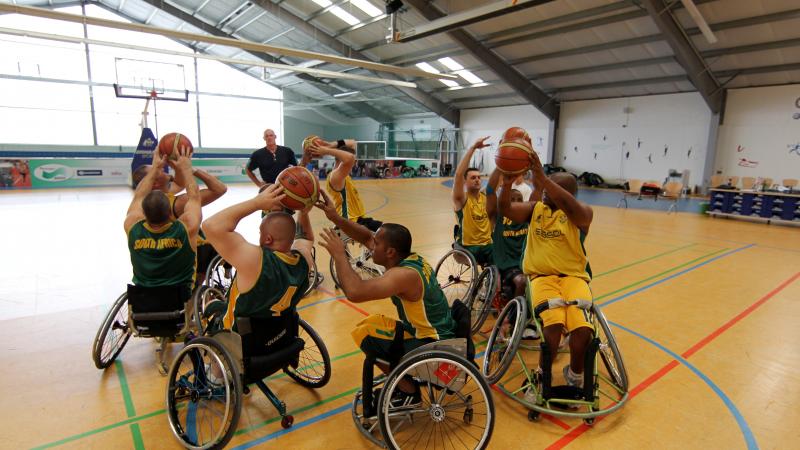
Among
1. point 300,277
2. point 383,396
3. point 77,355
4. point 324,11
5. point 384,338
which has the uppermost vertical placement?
point 324,11

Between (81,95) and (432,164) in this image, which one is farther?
(432,164)

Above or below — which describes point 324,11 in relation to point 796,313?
above

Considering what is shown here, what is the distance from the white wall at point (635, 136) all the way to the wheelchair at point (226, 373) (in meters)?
17.9

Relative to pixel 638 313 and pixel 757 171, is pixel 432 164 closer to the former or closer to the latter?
pixel 757 171

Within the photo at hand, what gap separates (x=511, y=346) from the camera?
2566 mm

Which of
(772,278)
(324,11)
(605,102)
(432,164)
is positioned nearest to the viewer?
(772,278)

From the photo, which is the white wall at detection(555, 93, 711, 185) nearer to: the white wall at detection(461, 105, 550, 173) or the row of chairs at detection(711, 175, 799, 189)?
the white wall at detection(461, 105, 550, 173)

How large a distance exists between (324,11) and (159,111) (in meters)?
9.84

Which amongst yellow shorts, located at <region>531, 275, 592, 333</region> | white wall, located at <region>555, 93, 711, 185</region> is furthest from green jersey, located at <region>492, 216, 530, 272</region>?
white wall, located at <region>555, 93, 711, 185</region>

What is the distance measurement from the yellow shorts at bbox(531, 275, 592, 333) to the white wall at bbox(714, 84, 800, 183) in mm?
15983

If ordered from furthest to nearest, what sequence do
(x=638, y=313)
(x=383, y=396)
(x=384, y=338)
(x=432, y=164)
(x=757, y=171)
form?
(x=432, y=164)
(x=757, y=171)
(x=638, y=313)
(x=384, y=338)
(x=383, y=396)

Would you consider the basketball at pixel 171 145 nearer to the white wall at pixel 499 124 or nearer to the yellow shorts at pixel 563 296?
the yellow shorts at pixel 563 296

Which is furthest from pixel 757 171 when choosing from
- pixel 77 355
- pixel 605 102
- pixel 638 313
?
pixel 77 355

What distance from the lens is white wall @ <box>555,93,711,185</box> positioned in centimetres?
1573
